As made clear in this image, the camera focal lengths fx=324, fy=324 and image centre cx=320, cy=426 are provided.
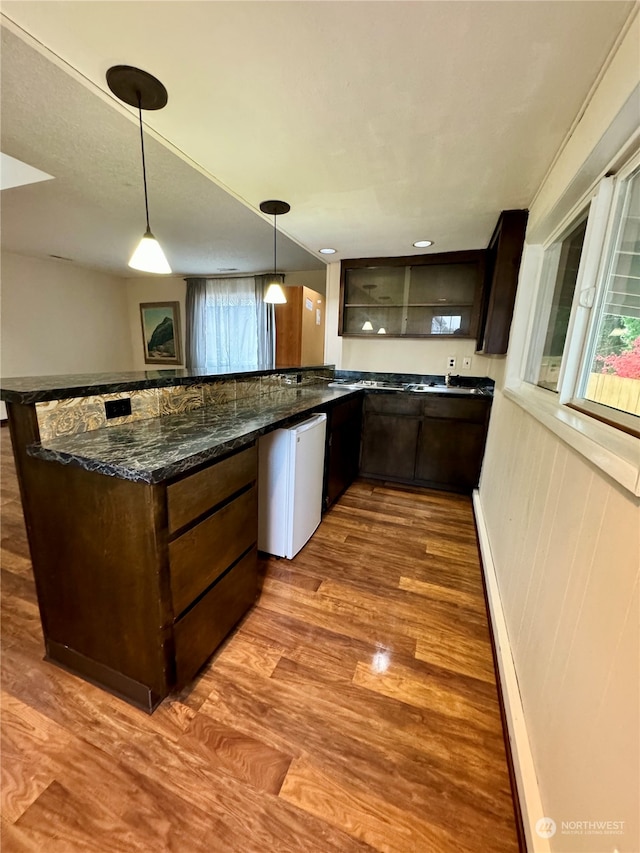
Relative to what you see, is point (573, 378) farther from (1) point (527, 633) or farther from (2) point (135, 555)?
(2) point (135, 555)

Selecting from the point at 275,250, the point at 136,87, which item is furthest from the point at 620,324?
the point at 275,250

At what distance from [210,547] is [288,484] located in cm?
70

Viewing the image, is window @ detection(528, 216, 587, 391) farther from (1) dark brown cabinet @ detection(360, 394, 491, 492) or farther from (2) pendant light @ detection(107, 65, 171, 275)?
(2) pendant light @ detection(107, 65, 171, 275)

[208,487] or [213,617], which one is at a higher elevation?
[208,487]

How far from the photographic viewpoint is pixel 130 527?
100 cm

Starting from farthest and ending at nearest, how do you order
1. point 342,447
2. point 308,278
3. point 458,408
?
point 308,278
point 458,408
point 342,447

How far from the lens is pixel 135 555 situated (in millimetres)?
1011

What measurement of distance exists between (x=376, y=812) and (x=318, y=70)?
Answer: 7.76ft

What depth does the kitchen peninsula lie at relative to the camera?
100cm

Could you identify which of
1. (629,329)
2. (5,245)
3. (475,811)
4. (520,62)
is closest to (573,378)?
(629,329)

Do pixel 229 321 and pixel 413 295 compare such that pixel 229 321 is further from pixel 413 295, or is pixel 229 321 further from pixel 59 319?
pixel 413 295

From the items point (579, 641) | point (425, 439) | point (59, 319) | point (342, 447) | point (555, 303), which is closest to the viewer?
point (579, 641)

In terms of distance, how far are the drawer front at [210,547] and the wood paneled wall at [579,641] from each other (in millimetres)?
1102

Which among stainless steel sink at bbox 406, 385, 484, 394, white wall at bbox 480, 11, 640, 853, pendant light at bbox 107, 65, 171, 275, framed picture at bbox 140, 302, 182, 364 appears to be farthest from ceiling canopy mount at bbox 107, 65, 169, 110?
framed picture at bbox 140, 302, 182, 364
